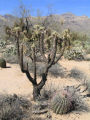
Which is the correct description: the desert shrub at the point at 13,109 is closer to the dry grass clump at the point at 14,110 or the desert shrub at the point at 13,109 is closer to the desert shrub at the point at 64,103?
the dry grass clump at the point at 14,110

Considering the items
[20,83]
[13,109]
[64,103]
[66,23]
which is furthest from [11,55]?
[66,23]

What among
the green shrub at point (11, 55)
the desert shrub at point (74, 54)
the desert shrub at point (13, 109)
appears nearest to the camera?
the desert shrub at point (13, 109)

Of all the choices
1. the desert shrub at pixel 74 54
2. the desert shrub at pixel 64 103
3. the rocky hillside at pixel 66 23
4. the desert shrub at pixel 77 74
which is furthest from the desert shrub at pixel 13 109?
the rocky hillside at pixel 66 23

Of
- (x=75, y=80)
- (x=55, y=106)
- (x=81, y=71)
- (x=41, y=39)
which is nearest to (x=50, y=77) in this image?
(x=75, y=80)

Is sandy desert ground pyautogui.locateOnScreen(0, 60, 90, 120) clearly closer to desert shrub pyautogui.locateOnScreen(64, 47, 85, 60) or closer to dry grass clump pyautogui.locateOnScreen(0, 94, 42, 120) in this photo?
dry grass clump pyautogui.locateOnScreen(0, 94, 42, 120)

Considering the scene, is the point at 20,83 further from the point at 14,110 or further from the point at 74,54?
the point at 74,54

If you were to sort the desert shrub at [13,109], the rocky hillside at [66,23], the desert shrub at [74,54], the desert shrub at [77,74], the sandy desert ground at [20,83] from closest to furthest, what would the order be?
the desert shrub at [13,109], the sandy desert ground at [20,83], the desert shrub at [77,74], the desert shrub at [74,54], the rocky hillside at [66,23]

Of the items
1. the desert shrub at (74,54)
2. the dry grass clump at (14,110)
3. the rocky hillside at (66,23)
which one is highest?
the rocky hillside at (66,23)

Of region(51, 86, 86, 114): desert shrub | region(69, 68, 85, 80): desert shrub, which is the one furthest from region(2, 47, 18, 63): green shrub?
region(51, 86, 86, 114): desert shrub

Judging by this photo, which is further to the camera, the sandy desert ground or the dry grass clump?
the sandy desert ground

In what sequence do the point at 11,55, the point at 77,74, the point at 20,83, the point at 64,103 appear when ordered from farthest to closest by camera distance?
1. the point at 11,55
2. the point at 77,74
3. the point at 20,83
4. the point at 64,103

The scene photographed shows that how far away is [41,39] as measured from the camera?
22.5 ft

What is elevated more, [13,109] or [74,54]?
[74,54]

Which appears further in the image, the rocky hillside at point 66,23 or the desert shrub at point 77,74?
the rocky hillside at point 66,23
